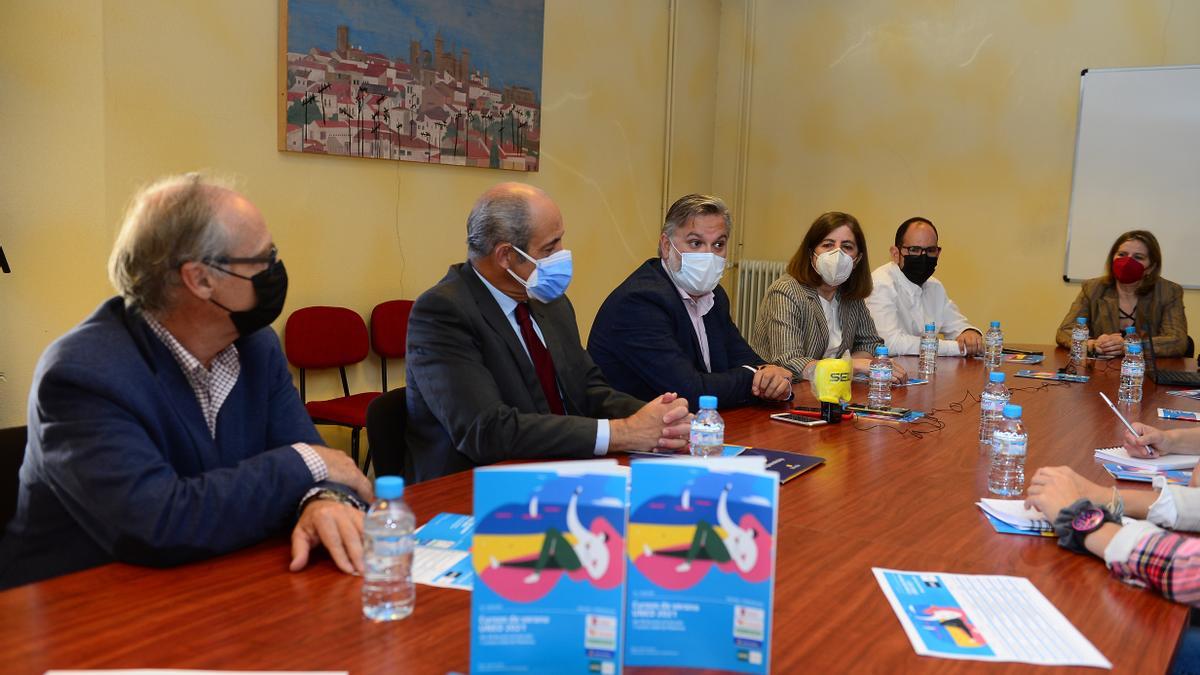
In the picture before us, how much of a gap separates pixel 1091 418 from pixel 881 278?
6.48ft

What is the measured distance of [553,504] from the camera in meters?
1.03

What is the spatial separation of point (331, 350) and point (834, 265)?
2.16 meters

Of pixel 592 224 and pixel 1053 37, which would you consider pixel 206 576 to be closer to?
pixel 592 224

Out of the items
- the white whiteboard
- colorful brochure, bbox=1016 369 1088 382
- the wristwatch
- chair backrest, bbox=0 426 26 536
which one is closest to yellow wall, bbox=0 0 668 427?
chair backrest, bbox=0 426 26 536

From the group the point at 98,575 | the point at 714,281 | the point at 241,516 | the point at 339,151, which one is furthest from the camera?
the point at 339,151

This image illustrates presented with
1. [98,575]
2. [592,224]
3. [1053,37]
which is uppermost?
[1053,37]

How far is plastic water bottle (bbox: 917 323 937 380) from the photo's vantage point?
395 centimetres

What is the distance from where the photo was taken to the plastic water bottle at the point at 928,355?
13.0 feet

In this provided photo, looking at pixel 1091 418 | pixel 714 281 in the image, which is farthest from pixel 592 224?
pixel 1091 418

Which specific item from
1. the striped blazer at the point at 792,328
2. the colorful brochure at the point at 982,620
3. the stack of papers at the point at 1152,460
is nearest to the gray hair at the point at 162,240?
the colorful brochure at the point at 982,620

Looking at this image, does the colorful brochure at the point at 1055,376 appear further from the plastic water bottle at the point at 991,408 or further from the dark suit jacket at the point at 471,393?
the dark suit jacket at the point at 471,393

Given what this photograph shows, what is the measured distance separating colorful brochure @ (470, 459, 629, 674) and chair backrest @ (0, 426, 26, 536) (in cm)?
116

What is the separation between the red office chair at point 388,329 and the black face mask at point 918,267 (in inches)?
102

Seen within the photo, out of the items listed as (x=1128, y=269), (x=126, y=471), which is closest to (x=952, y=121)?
(x=1128, y=269)
